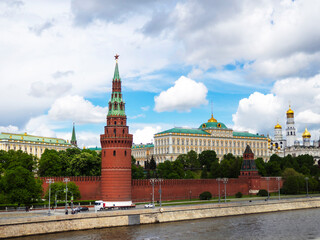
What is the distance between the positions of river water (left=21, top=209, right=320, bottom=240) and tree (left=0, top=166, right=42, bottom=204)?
694 inches

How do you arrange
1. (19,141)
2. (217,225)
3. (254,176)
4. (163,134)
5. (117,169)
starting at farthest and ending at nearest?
(163,134), (19,141), (254,176), (117,169), (217,225)

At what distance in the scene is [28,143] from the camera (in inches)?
6821

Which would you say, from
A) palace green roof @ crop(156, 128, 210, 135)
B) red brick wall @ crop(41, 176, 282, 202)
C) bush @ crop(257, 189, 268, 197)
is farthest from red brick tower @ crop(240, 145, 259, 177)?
palace green roof @ crop(156, 128, 210, 135)

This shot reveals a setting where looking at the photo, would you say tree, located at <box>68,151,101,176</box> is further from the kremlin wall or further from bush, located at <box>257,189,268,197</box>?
bush, located at <box>257,189,268,197</box>

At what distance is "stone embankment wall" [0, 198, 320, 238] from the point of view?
5676 centimetres

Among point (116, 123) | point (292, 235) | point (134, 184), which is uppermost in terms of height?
point (116, 123)

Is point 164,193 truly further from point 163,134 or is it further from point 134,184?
point 163,134

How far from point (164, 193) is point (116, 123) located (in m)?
21.9

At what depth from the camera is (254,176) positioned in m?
124

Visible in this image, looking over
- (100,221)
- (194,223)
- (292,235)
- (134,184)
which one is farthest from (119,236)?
(134,184)

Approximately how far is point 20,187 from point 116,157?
17788 millimetres

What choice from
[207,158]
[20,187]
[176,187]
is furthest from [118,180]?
[207,158]

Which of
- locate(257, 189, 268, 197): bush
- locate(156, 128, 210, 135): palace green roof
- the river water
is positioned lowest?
the river water

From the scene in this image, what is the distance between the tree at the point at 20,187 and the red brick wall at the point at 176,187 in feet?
43.1
